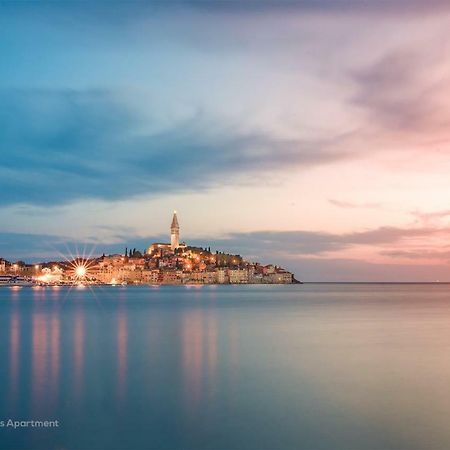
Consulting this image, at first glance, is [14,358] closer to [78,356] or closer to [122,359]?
[78,356]

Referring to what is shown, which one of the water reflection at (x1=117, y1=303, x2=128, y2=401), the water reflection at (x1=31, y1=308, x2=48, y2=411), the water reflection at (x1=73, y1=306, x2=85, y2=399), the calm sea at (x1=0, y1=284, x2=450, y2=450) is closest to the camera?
the calm sea at (x1=0, y1=284, x2=450, y2=450)

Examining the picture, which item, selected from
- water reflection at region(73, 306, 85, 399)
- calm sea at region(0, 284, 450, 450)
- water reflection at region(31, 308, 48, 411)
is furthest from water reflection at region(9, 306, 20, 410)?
water reflection at region(73, 306, 85, 399)

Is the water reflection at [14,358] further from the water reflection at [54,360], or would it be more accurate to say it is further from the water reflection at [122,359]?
the water reflection at [122,359]

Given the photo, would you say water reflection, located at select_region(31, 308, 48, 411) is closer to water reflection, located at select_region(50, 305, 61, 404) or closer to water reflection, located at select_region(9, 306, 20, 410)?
water reflection, located at select_region(50, 305, 61, 404)

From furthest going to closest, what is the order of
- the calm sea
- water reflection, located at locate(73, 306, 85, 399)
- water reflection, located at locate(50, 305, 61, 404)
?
water reflection, located at locate(73, 306, 85, 399) → water reflection, located at locate(50, 305, 61, 404) → the calm sea

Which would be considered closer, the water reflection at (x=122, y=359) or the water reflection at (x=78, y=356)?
the water reflection at (x=122, y=359)

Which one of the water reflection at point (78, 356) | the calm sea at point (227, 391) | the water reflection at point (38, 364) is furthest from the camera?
the water reflection at point (78, 356)

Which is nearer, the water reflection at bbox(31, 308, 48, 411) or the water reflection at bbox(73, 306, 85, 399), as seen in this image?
the water reflection at bbox(31, 308, 48, 411)

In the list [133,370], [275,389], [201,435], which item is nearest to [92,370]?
[133,370]

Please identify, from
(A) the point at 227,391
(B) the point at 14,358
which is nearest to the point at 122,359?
(B) the point at 14,358

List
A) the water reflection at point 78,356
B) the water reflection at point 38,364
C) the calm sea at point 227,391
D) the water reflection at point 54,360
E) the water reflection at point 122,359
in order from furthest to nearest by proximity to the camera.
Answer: the water reflection at point 78,356, the water reflection at point 122,359, the water reflection at point 54,360, the water reflection at point 38,364, the calm sea at point 227,391

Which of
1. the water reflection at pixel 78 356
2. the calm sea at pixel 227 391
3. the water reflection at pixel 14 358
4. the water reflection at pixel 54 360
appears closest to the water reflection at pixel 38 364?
the calm sea at pixel 227 391

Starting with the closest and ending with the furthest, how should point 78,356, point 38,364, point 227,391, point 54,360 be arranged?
point 227,391 → point 38,364 → point 54,360 → point 78,356

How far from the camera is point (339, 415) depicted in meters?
17.9
